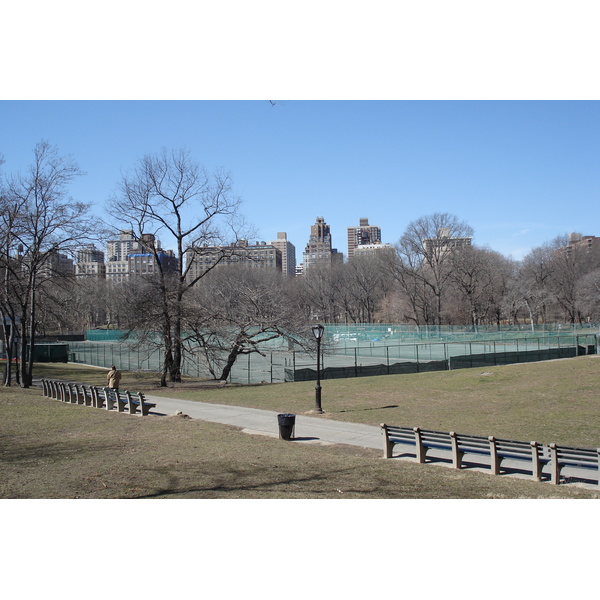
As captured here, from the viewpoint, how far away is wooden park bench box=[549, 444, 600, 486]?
8.58 metres

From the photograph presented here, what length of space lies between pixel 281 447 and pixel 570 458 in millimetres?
5722

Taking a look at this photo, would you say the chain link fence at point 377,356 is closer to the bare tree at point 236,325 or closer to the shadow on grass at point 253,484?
the bare tree at point 236,325

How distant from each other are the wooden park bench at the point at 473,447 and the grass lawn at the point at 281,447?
1.49 feet

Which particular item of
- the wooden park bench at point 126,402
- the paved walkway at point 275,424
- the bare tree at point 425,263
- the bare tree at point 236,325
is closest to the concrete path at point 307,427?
the paved walkway at point 275,424

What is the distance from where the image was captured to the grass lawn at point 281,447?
7.86 m

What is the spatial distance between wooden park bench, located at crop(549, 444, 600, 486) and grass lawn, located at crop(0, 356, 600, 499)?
1.28ft

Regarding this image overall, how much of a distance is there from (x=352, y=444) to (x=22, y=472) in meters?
7.32

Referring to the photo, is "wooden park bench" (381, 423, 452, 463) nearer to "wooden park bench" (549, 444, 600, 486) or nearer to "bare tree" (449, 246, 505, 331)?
"wooden park bench" (549, 444, 600, 486)

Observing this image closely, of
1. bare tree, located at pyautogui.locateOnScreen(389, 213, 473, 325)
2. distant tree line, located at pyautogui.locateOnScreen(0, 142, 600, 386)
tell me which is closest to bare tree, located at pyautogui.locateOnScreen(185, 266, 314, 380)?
distant tree line, located at pyautogui.locateOnScreen(0, 142, 600, 386)

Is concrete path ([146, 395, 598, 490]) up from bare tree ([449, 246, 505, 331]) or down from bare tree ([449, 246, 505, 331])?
down

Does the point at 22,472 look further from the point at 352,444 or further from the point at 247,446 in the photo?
the point at 352,444

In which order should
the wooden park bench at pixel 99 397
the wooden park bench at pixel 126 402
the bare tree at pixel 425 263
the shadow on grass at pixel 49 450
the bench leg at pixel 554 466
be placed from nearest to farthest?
the bench leg at pixel 554 466 < the shadow on grass at pixel 49 450 < the wooden park bench at pixel 126 402 < the wooden park bench at pixel 99 397 < the bare tree at pixel 425 263

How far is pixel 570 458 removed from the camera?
877 cm

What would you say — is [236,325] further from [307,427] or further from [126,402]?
[307,427]
